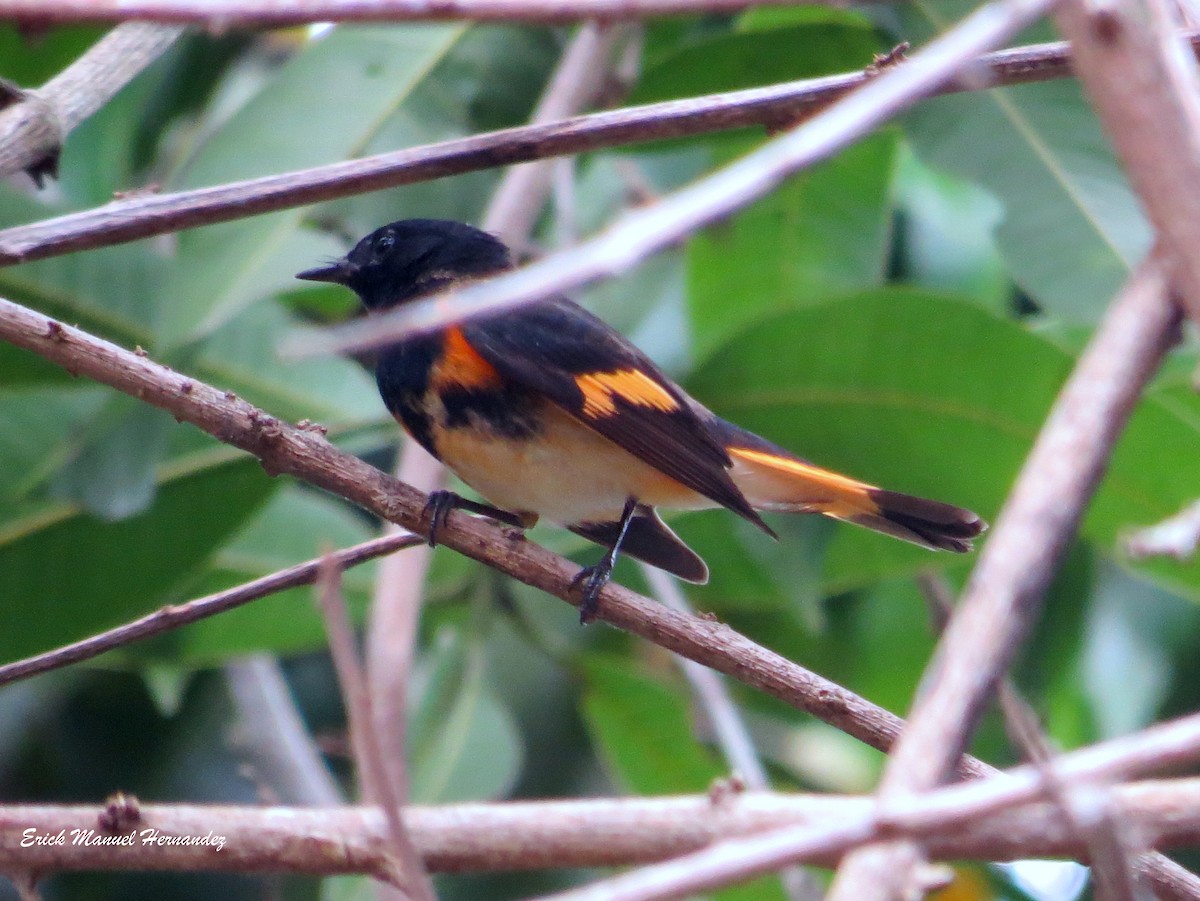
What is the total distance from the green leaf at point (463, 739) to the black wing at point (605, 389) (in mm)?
1073

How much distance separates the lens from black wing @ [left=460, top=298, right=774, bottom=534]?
9.87ft

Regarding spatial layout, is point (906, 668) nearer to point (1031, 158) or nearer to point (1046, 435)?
point (1031, 158)

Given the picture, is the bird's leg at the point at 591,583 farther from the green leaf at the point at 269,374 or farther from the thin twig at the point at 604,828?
the green leaf at the point at 269,374

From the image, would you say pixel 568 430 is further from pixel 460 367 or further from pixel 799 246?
pixel 799 246

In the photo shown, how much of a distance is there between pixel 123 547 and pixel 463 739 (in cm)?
105

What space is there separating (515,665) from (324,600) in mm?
3695

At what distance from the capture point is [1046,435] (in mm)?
979

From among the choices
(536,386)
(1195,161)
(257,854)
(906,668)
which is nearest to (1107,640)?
(906,668)

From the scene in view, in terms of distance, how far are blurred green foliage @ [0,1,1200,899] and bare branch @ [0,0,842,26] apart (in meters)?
2.23

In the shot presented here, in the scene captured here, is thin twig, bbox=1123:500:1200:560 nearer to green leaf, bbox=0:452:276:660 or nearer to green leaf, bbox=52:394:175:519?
green leaf, bbox=52:394:175:519

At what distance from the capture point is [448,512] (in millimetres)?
2354

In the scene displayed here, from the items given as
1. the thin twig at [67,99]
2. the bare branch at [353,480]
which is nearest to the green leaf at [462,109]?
the thin twig at [67,99]

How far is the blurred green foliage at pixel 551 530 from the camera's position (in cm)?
362

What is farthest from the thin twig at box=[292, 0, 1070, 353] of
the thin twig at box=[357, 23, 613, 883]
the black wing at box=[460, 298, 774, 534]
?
the black wing at box=[460, 298, 774, 534]
